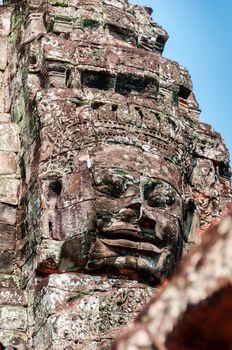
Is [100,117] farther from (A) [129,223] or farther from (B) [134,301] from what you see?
(B) [134,301]

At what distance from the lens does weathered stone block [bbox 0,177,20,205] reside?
11.6m

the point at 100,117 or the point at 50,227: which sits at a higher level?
the point at 100,117

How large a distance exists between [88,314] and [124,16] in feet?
14.5

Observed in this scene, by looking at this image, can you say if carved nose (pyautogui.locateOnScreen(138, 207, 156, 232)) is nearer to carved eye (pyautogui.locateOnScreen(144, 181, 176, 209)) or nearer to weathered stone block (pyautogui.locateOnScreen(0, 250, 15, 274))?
carved eye (pyautogui.locateOnScreen(144, 181, 176, 209))

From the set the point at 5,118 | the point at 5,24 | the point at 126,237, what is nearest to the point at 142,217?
the point at 126,237

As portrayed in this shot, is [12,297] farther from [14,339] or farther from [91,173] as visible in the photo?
[91,173]

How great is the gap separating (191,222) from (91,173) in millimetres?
1601

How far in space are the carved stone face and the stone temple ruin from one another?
0.04ft

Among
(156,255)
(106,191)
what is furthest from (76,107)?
(156,255)

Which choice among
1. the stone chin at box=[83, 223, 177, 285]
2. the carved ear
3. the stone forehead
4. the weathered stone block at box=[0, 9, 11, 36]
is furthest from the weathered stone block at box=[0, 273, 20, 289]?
the weathered stone block at box=[0, 9, 11, 36]

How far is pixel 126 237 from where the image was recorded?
10547 mm

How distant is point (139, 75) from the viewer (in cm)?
1210

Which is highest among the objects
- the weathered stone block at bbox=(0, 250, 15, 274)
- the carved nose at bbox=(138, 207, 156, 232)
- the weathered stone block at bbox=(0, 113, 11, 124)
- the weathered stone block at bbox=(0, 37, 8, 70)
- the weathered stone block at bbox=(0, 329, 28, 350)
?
the weathered stone block at bbox=(0, 37, 8, 70)

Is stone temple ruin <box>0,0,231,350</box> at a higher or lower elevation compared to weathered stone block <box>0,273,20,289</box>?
higher
